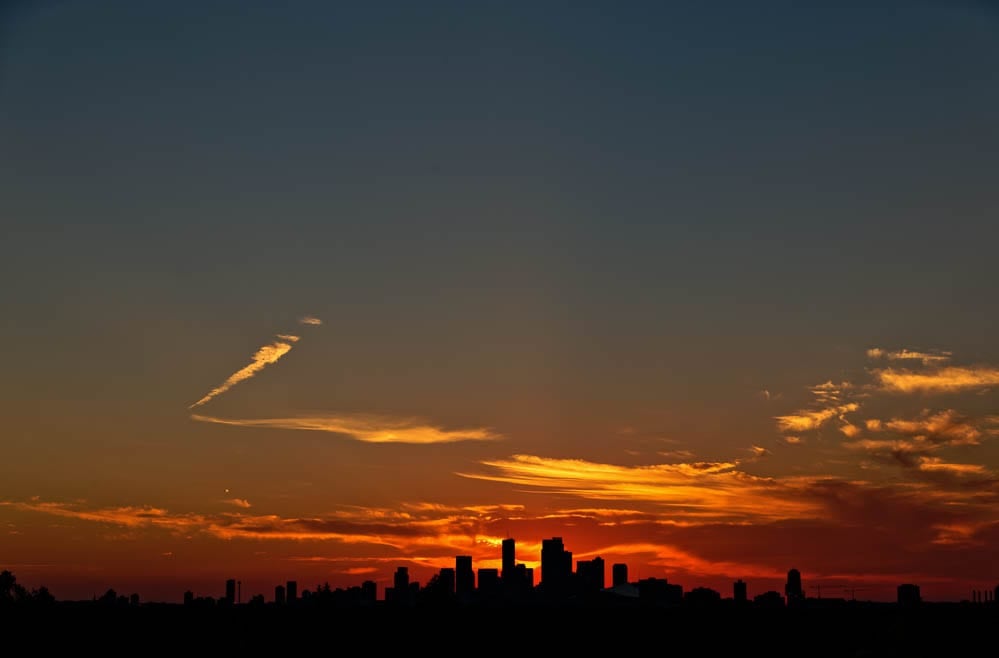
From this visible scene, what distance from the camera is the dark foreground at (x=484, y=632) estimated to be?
9225 centimetres

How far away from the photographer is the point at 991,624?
3698 inches

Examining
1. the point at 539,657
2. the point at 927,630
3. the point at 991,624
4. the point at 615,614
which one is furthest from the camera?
the point at 615,614

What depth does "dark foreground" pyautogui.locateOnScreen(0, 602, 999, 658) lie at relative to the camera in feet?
303

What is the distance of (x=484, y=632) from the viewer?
108m

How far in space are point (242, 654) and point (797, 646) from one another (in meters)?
48.2

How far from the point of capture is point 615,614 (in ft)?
399

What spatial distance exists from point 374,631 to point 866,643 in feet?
140

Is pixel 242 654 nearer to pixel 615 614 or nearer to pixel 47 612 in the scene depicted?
pixel 47 612

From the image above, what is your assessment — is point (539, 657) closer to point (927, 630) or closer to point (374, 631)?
point (374, 631)

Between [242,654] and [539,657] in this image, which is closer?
[242,654]

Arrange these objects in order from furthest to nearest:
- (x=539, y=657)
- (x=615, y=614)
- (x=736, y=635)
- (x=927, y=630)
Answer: (x=615, y=614) → (x=736, y=635) → (x=539, y=657) → (x=927, y=630)

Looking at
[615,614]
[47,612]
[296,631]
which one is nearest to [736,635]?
[615,614]

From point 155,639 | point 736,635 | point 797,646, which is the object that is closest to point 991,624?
point 797,646

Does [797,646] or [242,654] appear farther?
[797,646]
